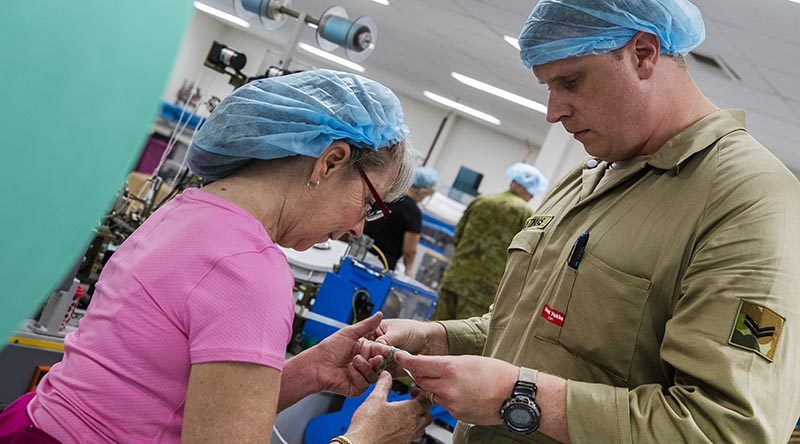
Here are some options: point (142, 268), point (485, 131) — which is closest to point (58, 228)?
point (142, 268)

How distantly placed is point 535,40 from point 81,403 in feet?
3.71

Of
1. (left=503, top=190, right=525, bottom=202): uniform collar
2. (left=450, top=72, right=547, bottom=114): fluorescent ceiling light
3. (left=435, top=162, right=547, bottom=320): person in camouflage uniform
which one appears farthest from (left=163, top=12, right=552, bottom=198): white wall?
(left=435, top=162, right=547, bottom=320): person in camouflage uniform

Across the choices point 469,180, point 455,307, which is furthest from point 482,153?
point 455,307

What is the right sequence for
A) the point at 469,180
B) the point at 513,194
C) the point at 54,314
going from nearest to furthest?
the point at 54,314 → the point at 513,194 → the point at 469,180

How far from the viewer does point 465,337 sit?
184 centimetres

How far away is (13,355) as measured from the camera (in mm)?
2488

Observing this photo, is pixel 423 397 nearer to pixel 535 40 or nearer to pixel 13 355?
pixel 535 40

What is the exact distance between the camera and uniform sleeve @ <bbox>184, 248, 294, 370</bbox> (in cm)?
113

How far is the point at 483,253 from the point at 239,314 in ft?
13.2

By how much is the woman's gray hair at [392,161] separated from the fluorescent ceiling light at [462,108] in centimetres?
1196

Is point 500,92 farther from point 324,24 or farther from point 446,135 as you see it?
point 324,24

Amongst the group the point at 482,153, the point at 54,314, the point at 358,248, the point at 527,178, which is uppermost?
the point at 482,153

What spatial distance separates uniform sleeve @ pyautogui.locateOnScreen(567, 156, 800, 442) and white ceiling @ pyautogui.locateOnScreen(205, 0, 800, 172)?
3350 millimetres

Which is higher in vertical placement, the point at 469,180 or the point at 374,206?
the point at 469,180
